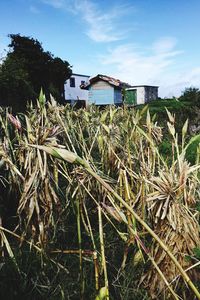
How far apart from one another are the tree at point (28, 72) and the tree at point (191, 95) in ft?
27.5

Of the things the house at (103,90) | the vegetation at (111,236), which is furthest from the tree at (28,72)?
the vegetation at (111,236)

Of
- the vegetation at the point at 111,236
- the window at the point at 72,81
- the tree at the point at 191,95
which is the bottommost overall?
the vegetation at the point at 111,236

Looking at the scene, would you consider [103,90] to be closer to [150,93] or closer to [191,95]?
[150,93]

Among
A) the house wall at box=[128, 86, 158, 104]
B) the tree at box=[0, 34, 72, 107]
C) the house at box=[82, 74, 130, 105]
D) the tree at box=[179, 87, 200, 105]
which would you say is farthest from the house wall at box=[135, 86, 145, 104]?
the tree at box=[179, 87, 200, 105]

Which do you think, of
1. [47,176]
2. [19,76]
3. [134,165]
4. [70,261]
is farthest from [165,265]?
[19,76]

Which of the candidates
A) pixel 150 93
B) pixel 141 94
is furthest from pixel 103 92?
pixel 150 93

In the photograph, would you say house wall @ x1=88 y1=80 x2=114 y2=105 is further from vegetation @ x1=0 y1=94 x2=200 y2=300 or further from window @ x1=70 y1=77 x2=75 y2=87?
vegetation @ x1=0 y1=94 x2=200 y2=300

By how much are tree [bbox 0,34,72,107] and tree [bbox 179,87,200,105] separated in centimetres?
839

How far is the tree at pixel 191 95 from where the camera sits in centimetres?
1741

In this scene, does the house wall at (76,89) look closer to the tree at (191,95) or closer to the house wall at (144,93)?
the house wall at (144,93)

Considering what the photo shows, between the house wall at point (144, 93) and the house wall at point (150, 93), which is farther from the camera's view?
the house wall at point (150, 93)

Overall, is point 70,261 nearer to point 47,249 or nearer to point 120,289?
point 47,249

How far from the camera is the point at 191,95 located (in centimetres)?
1806

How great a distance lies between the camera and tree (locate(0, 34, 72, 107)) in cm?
1909
